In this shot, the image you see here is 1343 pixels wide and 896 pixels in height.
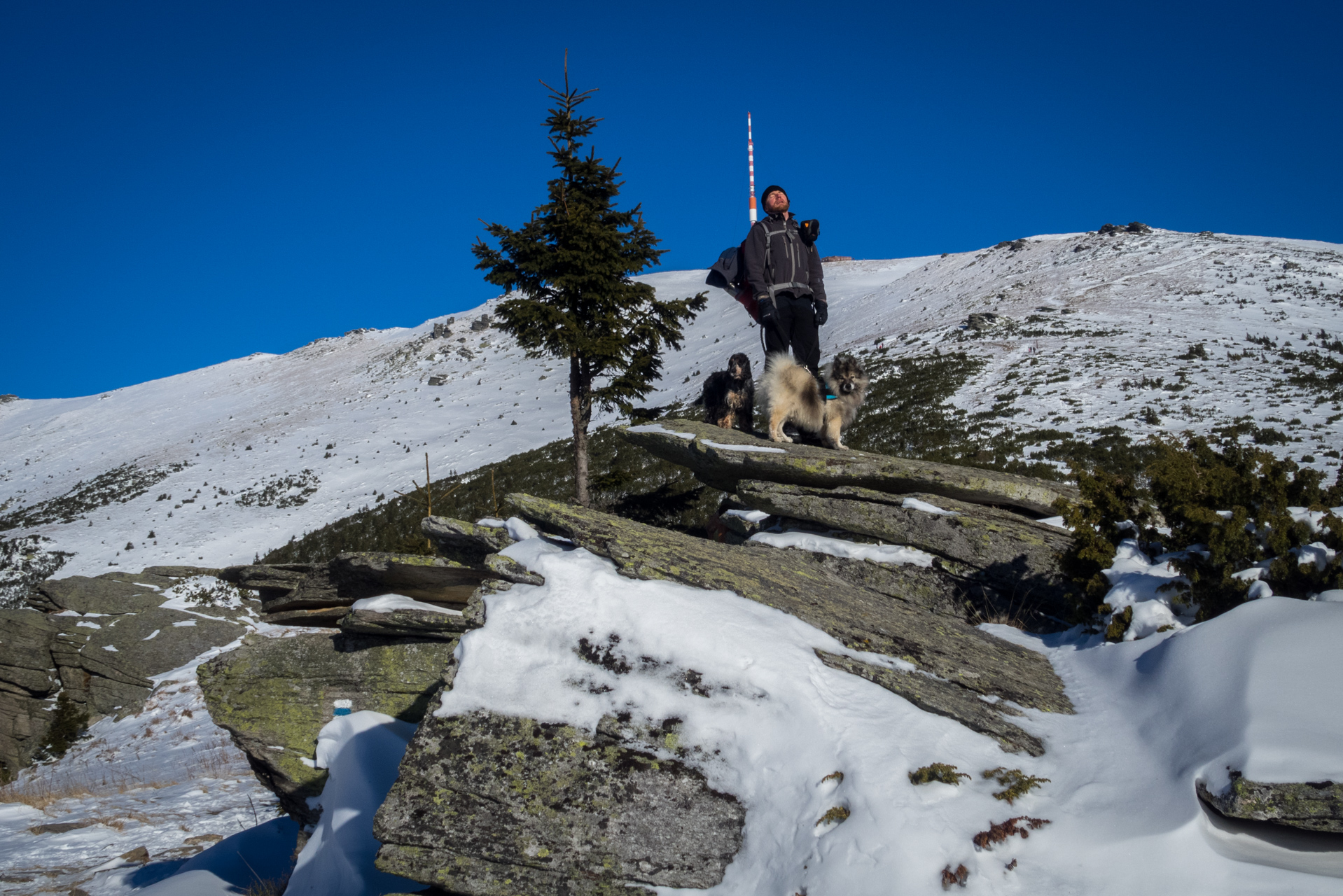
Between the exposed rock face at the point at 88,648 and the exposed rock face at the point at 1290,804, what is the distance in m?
17.0

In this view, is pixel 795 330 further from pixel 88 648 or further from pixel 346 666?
pixel 88 648

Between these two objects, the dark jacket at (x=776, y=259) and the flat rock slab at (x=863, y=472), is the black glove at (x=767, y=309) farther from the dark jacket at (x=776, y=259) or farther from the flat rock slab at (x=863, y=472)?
the flat rock slab at (x=863, y=472)

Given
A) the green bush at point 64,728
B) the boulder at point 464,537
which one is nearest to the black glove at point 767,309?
the boulder at point 464,537

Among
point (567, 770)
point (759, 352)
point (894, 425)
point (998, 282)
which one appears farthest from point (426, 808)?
point (998, 282)

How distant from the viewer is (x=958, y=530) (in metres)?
7.17

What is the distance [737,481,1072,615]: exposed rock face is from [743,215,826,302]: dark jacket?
8.87 ft

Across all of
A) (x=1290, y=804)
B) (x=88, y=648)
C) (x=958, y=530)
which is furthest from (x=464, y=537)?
(x=88, y=648)

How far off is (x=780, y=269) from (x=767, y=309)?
0.54 meters

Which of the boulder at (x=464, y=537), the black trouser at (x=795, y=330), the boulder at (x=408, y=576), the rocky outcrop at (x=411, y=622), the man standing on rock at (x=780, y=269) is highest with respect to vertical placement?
the man standing on rock at (x=780, y=269)

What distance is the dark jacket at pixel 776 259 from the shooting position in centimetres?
911

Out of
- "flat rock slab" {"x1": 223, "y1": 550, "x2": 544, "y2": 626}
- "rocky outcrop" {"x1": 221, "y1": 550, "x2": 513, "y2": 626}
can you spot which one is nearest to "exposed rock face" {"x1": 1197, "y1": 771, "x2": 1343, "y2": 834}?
"rocky outcrop" {"x1": 221, "y1": 550, "x2": 513, "y2": 626}

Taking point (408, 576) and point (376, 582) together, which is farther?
point (376, 582)

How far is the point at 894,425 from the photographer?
21.0 meters

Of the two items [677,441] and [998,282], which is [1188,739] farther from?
[998,282]
